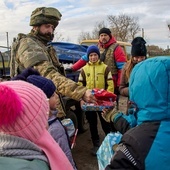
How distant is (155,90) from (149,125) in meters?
0.20

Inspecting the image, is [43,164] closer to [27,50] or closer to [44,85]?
[44,85]

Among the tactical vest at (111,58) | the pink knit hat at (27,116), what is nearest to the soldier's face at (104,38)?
the tactical vest at (111,58)

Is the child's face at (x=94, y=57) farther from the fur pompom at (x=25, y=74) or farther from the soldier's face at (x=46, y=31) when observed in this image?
the fur pompom at (x=25, y=74)

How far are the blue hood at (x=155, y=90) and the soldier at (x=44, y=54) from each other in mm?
915

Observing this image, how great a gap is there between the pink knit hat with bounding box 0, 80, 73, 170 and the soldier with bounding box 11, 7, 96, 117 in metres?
1.16

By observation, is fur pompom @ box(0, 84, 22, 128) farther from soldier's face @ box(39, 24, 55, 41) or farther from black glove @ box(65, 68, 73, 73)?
black glove @ box(65, 68, 73, 73)

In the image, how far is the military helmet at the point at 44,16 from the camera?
304cm

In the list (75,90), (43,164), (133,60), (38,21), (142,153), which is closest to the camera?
(43,164)

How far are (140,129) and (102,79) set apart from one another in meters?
2.93

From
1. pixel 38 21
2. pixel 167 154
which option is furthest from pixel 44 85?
pixel 167 154

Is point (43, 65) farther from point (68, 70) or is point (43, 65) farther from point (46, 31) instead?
point (68, 70)

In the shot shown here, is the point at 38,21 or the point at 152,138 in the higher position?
the point at 38,21

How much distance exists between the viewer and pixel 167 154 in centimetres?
164

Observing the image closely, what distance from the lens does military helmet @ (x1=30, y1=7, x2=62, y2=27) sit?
3043 mm
